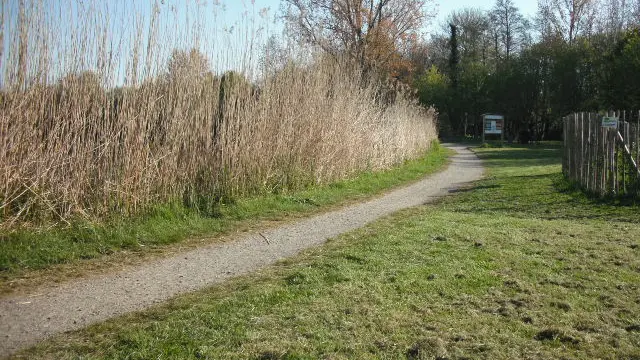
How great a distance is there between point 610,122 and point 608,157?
2.55 ft

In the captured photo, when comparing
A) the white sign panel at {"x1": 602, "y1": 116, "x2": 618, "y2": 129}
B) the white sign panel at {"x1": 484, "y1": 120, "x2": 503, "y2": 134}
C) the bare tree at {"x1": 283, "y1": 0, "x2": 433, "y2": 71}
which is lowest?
the white sign panel at {"x1": 602, "y1": 116, "x2": 618, "y2": 129}

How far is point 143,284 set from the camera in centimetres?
530

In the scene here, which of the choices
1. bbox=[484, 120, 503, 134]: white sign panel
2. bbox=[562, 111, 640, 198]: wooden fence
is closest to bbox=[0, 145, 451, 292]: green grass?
bbox=[562, 111, 640, 198]: wooden fence

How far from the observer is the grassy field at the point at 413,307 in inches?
144

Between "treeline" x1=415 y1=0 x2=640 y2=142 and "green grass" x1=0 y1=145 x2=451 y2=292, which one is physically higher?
"treeline" x1=415 y1=0 x2=640 y2=142

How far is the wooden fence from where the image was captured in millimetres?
11172

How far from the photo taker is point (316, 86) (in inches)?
517

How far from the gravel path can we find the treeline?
2987 centimetres

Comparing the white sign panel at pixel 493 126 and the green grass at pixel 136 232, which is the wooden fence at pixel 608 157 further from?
the white sign panel at pixel 493 126

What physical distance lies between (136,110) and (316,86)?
5.68 meters

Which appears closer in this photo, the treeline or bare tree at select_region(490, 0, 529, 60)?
the treeline

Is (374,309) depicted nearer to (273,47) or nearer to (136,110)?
(136,110)

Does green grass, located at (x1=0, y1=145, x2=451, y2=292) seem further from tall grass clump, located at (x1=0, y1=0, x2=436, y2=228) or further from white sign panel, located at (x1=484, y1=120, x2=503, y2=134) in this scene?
white sign panel, located at (x1=484, y1=120, x2=503, y2=134)

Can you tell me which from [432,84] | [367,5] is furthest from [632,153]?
[432,84]
